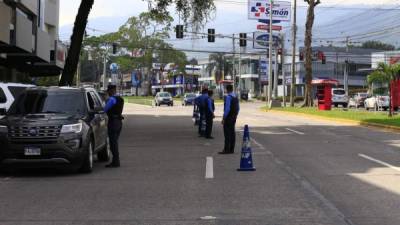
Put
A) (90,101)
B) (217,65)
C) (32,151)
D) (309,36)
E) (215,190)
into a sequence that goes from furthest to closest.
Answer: (217,65) → (309,36) → (90,101) → (32,151) → (215,190)

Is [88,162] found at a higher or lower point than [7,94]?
lower

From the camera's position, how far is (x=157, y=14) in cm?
2788

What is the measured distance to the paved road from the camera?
8492 mm

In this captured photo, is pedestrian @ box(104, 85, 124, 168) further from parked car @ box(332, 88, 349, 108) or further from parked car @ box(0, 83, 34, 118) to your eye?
parked car @ box(332, 88, 349, 108)

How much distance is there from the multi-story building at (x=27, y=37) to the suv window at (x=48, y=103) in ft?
41.3

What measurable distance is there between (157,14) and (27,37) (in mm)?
7169

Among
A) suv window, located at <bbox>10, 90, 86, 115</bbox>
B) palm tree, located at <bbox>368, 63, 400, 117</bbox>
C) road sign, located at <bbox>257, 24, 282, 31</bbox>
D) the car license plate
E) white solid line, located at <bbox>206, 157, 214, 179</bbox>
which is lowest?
white solid line, located at <bbox>206, 157, 214, 179</bbox>

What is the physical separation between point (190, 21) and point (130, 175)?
1497cm

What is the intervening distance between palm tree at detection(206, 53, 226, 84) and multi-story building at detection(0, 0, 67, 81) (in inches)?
3726

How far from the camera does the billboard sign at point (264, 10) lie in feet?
264

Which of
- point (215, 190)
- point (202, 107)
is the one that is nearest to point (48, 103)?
point (215, 190)

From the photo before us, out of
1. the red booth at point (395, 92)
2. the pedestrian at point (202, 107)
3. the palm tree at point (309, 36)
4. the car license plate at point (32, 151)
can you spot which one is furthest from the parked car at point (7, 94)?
the palm tree at point (309, 36)

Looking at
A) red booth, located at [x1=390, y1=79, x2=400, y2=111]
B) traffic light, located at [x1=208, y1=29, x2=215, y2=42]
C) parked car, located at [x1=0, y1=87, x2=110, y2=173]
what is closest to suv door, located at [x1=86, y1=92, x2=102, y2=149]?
parked car, located at [x1=0, y1=87, x2=110, y2=173]

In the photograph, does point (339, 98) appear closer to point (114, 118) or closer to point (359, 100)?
point (359, 100)
